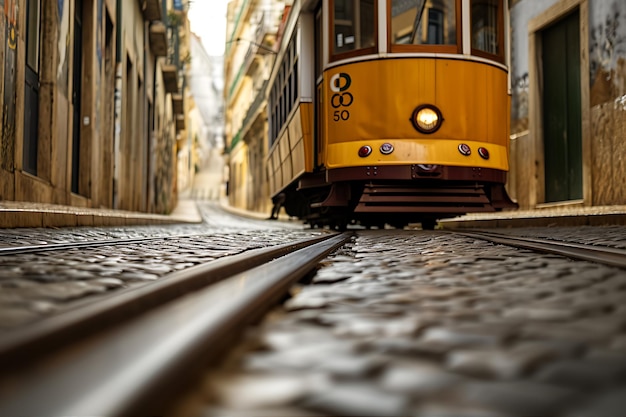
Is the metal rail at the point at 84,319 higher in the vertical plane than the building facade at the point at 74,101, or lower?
lower

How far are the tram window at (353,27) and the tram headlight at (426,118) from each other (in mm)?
811

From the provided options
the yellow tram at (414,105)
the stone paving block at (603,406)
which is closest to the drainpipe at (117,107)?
the yellow tram at (414,105)

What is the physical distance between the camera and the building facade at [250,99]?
89.2ft

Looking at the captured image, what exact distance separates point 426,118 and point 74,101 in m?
5.67

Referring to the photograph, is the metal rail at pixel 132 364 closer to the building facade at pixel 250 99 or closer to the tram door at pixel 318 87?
the tram door at pixel 318 87

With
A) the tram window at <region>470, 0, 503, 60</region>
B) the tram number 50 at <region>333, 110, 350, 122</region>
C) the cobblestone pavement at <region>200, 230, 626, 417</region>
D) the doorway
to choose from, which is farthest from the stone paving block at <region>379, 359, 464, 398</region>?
the doorway

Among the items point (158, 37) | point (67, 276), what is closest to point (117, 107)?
point (158, 37)

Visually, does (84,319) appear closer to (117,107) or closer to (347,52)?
(347,52)

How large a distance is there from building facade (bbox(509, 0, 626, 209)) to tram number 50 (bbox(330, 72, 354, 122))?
504 centimetres

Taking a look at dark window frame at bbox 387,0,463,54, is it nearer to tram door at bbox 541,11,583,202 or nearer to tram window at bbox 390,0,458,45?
tram window at bbox 390,0,458,45

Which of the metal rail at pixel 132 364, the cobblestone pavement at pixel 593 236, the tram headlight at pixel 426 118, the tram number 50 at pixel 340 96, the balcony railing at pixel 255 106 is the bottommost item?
the metal rail at pixel 132 364

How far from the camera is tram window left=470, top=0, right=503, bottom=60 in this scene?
7195mm

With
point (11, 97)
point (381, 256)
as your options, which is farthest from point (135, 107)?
point (381, 256)

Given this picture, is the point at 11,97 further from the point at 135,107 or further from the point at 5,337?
the point at 135,107
